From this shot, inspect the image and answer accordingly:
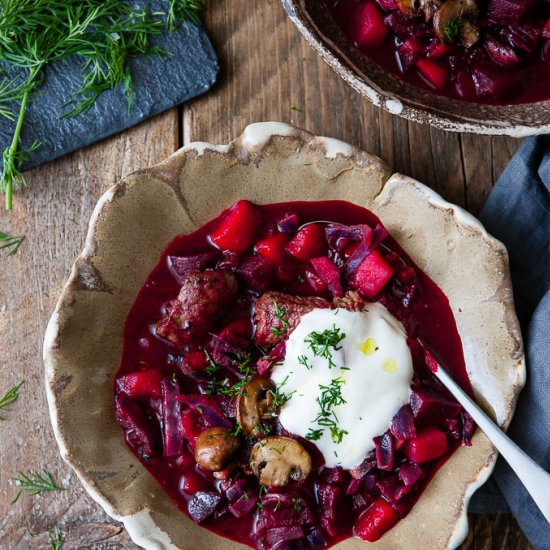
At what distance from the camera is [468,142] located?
373cm

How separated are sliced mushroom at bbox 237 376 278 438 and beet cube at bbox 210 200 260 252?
0.67m

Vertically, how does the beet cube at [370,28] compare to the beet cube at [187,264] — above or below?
above

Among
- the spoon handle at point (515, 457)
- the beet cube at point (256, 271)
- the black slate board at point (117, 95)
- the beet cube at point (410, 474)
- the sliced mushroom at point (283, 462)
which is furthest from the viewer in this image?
the black slate board at point (117, 95)

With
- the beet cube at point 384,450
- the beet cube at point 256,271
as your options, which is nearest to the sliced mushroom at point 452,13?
the beet cube at point 256,271

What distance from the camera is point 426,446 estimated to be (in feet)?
10.5

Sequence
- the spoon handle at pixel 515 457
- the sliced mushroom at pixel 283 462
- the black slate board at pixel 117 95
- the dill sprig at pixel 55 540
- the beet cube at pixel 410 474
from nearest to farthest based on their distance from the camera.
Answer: the spoon handle at pixel 515 457
the sliced mushroom at pixel 283 462
the beet cube at pixel 410 474
the dill sprig at pixel 55 540
the black slate board at pixel 117 95

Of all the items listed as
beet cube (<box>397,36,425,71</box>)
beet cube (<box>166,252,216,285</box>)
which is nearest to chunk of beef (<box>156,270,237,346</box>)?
beet cube (<box>166,252,216,285</box>)

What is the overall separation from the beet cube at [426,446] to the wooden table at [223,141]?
48.4 inches

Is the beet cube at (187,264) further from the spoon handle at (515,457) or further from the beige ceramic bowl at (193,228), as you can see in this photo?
the spoon handle at (515,457)

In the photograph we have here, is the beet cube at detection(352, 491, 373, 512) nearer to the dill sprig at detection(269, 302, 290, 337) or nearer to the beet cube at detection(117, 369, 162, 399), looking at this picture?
the dill sprig at detection(269, 302, 290, 337)

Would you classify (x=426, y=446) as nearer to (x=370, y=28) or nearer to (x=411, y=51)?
(x=411, y=51)

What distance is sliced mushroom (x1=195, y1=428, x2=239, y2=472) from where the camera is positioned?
10.4 feet

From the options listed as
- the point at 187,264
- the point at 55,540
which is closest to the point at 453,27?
the point at 187,264

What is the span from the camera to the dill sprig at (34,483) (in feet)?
11.8
